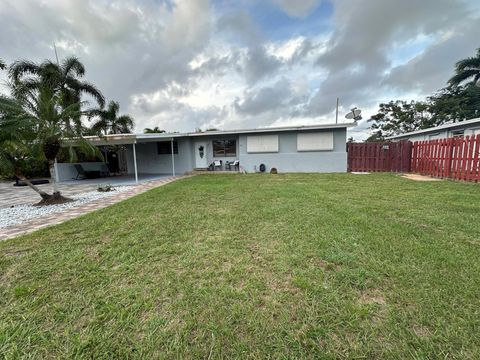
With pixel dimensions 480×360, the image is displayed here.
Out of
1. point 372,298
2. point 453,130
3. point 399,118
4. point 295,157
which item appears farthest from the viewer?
point 399,118

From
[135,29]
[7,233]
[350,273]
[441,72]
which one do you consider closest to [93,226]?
[7,233]

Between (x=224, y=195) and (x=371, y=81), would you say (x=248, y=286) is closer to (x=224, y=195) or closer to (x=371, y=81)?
(x=224, y=195)

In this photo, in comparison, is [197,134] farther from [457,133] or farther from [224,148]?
[457,133]

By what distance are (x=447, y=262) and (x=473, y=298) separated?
0.67 m

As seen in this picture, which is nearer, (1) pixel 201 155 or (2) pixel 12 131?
(2) pixel 12 131

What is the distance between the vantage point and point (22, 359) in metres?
1.48

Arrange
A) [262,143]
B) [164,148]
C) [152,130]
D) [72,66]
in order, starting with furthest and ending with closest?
[152,130] → [164,148] → [72,66] → [262,143]

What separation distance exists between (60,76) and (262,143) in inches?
571

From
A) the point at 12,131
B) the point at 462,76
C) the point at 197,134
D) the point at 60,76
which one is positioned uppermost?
the point at 462,76

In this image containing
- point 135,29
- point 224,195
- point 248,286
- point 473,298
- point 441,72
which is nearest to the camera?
point 473,298

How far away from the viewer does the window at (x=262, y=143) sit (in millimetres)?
13367

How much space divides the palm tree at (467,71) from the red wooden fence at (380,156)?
55.9 feet

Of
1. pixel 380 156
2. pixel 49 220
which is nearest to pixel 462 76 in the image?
pixel 380 156

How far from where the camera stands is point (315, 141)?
12844mm
